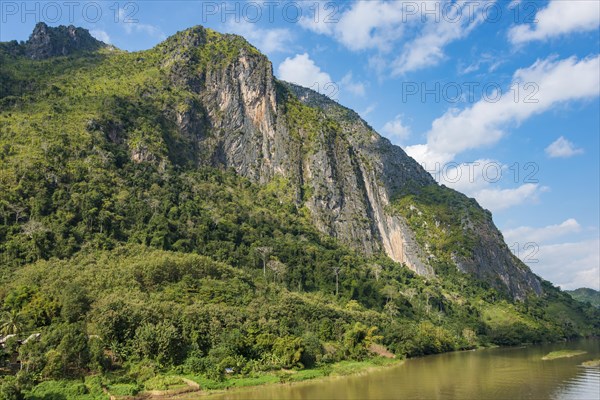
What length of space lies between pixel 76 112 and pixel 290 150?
68617mm

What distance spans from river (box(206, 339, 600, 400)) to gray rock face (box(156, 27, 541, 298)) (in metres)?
91.9

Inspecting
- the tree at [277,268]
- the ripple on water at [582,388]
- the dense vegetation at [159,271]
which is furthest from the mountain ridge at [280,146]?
the ripple on water at [582,388]

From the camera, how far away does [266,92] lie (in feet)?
565

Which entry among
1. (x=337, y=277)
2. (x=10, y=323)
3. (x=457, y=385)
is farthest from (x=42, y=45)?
(x=457, y=385)

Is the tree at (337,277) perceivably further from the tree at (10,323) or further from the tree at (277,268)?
the tree at (10,323)

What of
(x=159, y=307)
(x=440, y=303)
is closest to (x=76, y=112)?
(x=159, y=307)

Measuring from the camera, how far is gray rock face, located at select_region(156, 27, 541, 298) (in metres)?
160

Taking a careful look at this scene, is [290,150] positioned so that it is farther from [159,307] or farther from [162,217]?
[159,307]

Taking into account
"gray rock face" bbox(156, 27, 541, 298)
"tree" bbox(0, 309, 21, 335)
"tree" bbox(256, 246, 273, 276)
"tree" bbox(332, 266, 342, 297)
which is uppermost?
"gray rock face" bbox(156, 27, 541, 298)

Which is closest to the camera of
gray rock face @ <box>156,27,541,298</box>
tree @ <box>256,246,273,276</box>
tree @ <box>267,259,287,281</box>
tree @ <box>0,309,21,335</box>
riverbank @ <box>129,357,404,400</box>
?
riverbank @ <box>129,357,404,400</box>

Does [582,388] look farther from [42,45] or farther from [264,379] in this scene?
[42,45]

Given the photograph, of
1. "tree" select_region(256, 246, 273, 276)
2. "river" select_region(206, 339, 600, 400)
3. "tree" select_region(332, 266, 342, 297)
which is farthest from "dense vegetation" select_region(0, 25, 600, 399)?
"river" select_region(206, 339, 600, 400)

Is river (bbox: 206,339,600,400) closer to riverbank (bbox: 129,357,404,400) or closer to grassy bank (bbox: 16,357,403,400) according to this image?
riverbank (bbox: 129,357,404,400)

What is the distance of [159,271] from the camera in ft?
261
